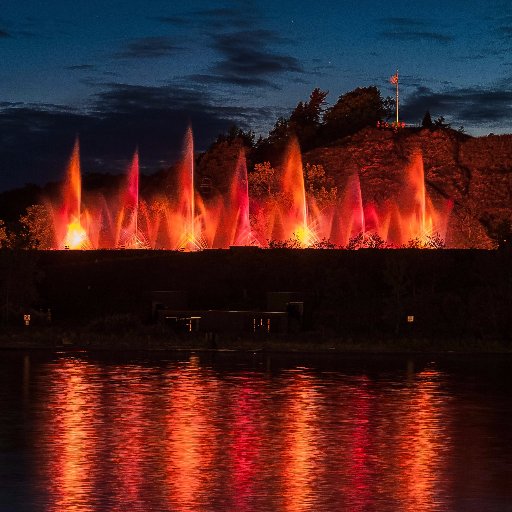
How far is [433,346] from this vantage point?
145 ft

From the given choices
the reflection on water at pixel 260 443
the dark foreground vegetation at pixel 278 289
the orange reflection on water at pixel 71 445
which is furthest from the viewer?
the dark foreground vegetation at pixel 278 289

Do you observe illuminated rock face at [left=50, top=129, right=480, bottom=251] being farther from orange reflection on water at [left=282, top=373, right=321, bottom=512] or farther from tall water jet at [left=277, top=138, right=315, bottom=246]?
orange reflection on water at [left=282, top=373, right=321, bottom=512]

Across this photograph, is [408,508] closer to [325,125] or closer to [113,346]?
[113,346]

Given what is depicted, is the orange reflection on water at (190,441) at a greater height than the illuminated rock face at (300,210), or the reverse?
the illuminated rock face at (300,210)

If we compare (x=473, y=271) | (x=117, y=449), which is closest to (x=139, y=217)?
(x=473, y=271)

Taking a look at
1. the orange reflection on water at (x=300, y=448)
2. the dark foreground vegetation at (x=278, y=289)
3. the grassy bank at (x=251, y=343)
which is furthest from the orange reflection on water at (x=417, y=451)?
the dark foreground vegetation at (x=278, y=289)

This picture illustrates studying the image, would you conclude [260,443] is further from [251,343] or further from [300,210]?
[300,210]

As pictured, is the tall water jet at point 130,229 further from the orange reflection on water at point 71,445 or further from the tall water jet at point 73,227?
the orange reflection on water at point 71,445

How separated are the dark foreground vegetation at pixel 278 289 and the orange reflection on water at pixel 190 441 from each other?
54.9 feet

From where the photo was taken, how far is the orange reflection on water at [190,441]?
14.0 m

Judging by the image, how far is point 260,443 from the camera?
18.5m

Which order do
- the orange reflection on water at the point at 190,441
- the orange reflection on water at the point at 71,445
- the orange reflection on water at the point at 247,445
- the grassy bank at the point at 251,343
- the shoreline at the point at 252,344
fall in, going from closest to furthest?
1. the orange reflection on water at the point at 71,445
2. the orange reflection on water at the point at 190,441
3. the orange reflection on water at the point at 247,445
4. the shoreline at the point at 252,344
5. the grassy bank at the point at 251,343

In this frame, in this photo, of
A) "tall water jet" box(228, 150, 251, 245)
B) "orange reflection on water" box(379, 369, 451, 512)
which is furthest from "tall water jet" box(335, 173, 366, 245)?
"orange reflection on water" box(379, 369, 451, 512)

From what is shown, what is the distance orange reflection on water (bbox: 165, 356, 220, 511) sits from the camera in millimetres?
13984
